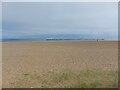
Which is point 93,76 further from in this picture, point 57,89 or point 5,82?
point 5,82

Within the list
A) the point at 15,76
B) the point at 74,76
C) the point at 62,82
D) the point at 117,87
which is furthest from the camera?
the point at 15,76

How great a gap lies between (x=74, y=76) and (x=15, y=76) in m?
3.17

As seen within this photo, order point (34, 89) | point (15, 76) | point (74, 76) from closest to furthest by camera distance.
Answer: point (34, 89), point (74, 76), point (15, 76)

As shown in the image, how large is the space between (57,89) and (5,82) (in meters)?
3.16

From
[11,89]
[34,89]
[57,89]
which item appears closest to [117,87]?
[57,89]

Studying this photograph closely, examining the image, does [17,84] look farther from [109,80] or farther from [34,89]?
[109,80]

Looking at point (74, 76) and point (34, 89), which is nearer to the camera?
point (34, 89)

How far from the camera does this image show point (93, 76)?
13.4 m

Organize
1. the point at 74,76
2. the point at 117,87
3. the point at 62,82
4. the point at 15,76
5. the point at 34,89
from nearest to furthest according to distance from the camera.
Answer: the point at 117,87 < the point at 34,89 < the point at 62,82 < the point at 74,76 < the point at 15,76

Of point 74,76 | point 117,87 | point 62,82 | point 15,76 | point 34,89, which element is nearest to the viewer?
point 117,87

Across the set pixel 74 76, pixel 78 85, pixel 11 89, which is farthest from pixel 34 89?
pixel 74 76

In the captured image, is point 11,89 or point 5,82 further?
point 5,82

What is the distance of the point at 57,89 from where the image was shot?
37.4 ft

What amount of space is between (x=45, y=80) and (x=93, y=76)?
2.20 metres
